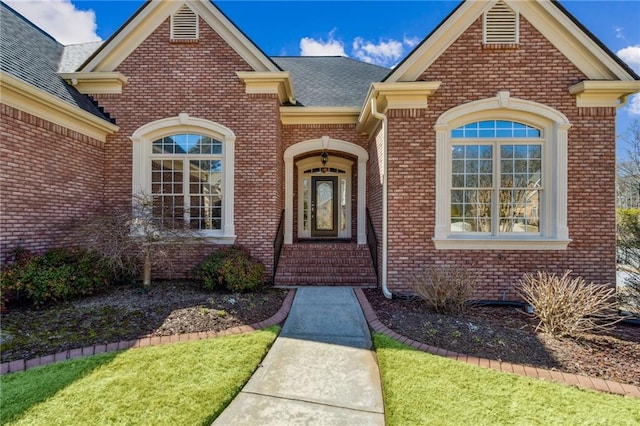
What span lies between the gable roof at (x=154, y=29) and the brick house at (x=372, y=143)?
34 mm

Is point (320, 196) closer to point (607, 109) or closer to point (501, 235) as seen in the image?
point (501, 235)

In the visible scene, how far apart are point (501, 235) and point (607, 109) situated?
11.0ft

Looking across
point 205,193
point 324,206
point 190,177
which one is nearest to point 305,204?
point 324,206

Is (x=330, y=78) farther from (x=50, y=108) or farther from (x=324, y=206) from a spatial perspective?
(x=50, y=108)

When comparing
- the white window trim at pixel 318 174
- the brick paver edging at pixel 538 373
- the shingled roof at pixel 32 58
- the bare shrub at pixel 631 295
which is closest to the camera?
the brick paver edging at pixel 538 373

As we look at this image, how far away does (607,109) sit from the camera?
636cm

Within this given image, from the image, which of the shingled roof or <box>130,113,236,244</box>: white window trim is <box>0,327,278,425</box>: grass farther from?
the shingled roof

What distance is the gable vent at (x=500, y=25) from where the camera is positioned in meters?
6.55

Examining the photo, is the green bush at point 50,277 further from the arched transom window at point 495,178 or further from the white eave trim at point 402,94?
the arched transom window at point 495,178

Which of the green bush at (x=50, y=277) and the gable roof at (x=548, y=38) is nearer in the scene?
the green bush at (x=50, y=277)

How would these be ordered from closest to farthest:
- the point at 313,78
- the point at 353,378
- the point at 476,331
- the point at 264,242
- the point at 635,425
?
the point at 635,425 → the point at 353,378 → the point at 476,331 → the point at 264,242 → the point at 313,78

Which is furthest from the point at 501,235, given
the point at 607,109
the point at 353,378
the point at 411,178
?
the point at 353,378

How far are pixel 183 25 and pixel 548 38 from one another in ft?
27.4

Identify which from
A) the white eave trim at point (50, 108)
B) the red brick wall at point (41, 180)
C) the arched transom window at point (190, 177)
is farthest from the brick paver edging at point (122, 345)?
the white eave trim at point (50, 108)
